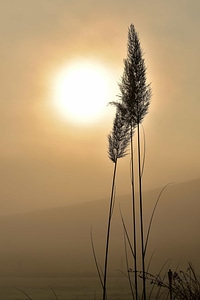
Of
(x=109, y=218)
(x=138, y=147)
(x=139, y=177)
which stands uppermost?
(x=138, y=147)

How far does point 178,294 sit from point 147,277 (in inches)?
11.4

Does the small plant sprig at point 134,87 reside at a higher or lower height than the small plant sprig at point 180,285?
higher

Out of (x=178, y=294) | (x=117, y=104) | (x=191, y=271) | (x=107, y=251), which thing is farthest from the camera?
(x=117, y=104)

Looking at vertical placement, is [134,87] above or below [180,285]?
above

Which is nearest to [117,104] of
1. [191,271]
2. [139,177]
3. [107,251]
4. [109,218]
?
[139,177]

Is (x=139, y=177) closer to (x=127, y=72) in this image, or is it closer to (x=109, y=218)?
(x=109, y=218)

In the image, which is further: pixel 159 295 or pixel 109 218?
pixel 109 218

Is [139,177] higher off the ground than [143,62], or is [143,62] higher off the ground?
[143,62]

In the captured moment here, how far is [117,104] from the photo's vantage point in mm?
4777

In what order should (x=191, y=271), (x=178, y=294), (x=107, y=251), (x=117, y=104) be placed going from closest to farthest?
(x=178, y=294), (x=191, y=271), (x=107, y=251), (x=117, y=104)

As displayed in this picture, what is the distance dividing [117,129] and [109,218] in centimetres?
87

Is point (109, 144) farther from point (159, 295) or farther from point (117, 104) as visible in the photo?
point (159, 295)

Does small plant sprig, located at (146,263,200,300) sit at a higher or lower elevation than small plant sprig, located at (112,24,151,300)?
lower

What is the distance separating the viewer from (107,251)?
4.45m
